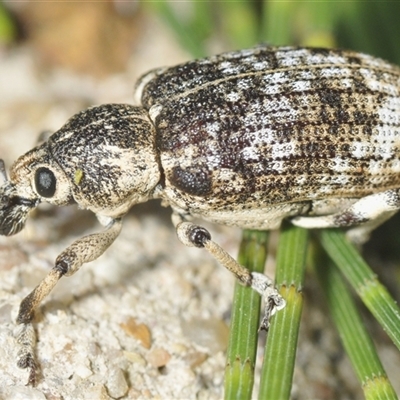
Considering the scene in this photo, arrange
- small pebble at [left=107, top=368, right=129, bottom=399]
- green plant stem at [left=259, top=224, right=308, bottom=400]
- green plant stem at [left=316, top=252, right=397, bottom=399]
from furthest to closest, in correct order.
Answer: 1. small pebble at [left=107, top=368, right=129, bottom=399]
2. green plant stem at [left=316, top=252, right=397, bottom=399]
3. green plant stem at [left=259, top=224, right=308, bottom=400]

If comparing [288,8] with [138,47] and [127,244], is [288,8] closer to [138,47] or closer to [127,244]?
[138,47]

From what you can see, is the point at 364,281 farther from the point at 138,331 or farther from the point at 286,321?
the point at 138,331

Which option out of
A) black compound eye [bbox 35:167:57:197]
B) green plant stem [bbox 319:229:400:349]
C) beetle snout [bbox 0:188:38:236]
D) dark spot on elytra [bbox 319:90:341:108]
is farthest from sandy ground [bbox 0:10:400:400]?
dark spot on elytra [bbox 319:90:341:108]

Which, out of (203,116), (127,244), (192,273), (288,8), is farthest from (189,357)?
(288,8)

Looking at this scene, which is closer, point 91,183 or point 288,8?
point 91,183

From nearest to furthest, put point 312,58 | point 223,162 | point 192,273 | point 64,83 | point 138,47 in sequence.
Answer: point 223,162, point 312,58, point 192,273, point 64,83, point 138,47

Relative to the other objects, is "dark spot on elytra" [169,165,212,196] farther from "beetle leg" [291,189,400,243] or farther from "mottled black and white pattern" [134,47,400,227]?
"beetle leg" [291,189,400,243]

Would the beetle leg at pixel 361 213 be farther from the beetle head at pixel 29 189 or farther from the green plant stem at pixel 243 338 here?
the beetle head at pixel 29 189
